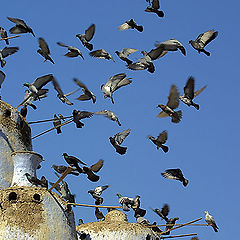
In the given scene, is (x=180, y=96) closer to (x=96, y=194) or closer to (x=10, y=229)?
(x=96, y=194)

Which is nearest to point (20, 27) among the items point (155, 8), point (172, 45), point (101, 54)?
point (101, 54)

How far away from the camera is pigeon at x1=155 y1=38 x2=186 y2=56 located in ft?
51.2

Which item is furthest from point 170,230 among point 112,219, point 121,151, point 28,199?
point 28,199

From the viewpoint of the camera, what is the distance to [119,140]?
53.5ft

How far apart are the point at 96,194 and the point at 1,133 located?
3.25m

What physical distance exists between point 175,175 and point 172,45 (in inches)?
137

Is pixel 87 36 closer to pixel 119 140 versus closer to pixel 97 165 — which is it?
pixel 119 140

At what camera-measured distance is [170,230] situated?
55.8ft

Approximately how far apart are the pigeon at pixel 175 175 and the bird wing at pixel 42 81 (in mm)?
3910

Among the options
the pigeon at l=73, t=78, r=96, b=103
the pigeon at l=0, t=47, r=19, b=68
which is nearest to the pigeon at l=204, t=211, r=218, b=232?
the pigeon at l=73, t=78, r=96, b=103

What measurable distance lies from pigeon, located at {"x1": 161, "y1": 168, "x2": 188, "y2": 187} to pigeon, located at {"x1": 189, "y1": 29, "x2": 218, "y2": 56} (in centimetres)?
320

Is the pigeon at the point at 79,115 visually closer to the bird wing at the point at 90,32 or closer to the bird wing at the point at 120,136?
the bird wing at the point at 120,136

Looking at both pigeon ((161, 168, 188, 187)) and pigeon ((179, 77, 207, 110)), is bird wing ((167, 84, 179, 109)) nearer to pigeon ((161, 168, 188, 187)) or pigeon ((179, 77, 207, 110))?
pigeon ((179, 77, 207, 110))

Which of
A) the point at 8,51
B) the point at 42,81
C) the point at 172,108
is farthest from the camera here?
the point at 8,51
